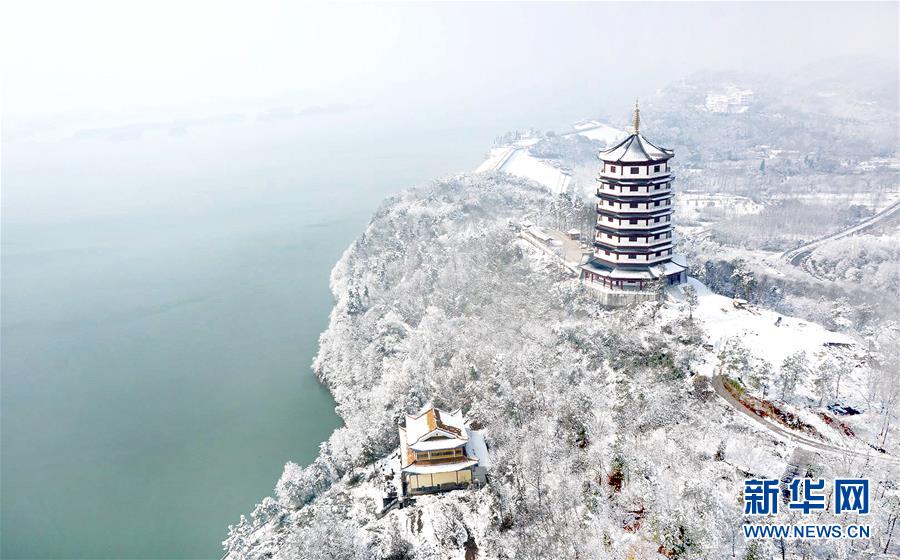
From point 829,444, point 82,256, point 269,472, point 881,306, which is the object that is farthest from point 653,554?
point 82,256

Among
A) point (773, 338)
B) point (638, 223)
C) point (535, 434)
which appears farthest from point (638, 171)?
point (535, 434)

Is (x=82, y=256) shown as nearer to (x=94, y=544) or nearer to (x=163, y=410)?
(x=163, y=410)

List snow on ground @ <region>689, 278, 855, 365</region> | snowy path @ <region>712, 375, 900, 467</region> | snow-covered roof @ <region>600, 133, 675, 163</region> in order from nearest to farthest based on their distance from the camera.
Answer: snowy path @ <region>712, 375, 900, 467</region> < snow on ground @ <region>689, 278, 855, 365</region> < snow-covered roof @ <region>600, 133, 675, 163</region>

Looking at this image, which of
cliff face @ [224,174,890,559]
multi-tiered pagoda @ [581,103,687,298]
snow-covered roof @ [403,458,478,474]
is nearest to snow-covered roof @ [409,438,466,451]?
snow-covered roof @ [403,458,478,474]

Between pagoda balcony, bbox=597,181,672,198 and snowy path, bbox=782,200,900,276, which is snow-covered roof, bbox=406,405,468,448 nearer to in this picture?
pagoda balcony, bbox=597,181,672,198

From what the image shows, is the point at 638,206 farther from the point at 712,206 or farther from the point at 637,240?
the point at 712,206

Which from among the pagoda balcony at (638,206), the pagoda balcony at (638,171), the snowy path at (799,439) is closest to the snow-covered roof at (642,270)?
the pagoda balcony at (638,206)
